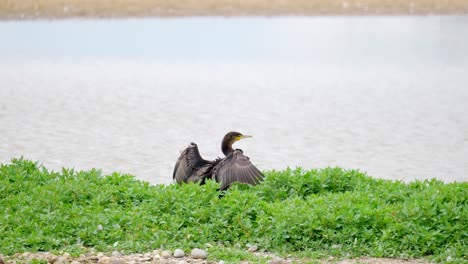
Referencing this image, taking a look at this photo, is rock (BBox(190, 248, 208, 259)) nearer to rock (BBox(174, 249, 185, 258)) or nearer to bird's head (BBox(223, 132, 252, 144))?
rock (BBox(174, 249, 185, 258))

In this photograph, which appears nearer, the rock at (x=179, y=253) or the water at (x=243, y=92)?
the rock at (x=179, y=253)

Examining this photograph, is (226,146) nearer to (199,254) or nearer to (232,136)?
(232,136)

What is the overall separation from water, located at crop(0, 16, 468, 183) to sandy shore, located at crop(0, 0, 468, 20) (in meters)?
0.36

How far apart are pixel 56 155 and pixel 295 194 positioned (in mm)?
4626

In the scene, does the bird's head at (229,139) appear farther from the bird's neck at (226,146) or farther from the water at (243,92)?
the water at (243,92)

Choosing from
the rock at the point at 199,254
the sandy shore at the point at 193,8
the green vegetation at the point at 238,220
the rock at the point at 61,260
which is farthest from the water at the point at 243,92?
the rock at the point at 61,260

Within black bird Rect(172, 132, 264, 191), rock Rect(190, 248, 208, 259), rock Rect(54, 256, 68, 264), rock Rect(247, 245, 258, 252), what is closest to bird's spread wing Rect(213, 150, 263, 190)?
black bird Rect(172, 132, 264, 191)

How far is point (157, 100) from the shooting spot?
1505cm

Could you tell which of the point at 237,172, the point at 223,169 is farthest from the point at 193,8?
the point at 237,172

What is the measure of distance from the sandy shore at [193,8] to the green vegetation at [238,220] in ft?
48.4

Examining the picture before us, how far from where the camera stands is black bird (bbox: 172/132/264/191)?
767cm

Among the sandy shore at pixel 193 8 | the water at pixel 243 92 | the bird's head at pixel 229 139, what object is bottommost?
the water at pixel 243 92

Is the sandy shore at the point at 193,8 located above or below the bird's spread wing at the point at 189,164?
above

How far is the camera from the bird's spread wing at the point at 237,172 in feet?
25.1
